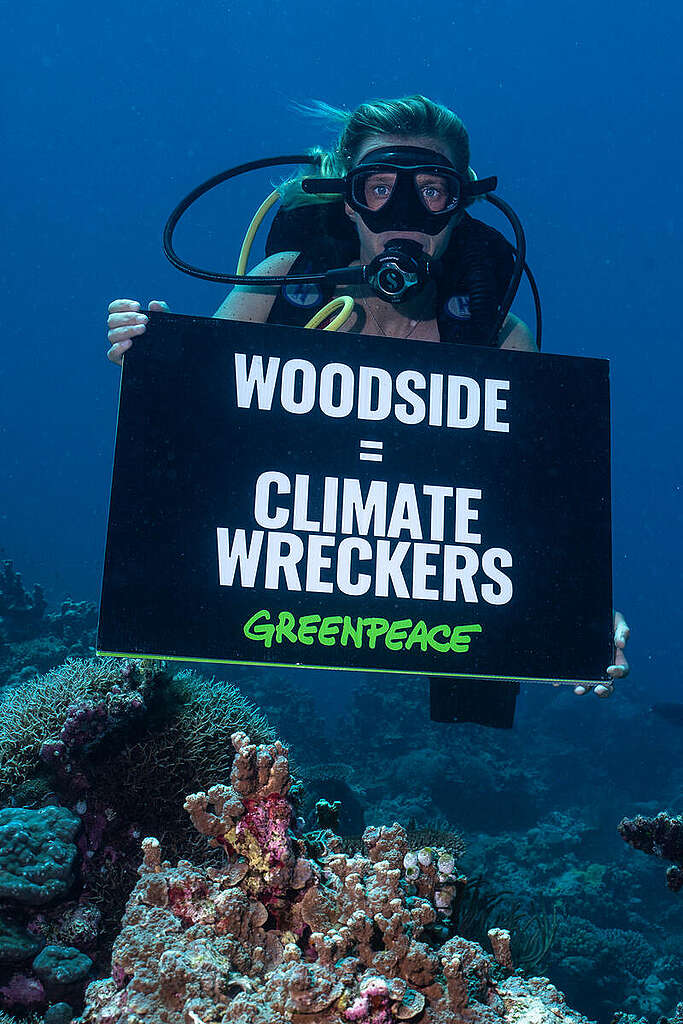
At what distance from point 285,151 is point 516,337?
11375 centimetres

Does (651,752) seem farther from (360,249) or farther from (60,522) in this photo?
(60,522)

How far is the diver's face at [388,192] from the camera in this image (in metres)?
3.46

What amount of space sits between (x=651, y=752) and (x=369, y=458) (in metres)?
18.2

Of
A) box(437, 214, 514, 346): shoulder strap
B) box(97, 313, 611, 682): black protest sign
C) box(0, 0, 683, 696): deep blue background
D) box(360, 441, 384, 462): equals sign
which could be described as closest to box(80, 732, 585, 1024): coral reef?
box(97, 313, 611, 682): black protest sign

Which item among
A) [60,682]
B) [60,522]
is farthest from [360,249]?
[60,522]

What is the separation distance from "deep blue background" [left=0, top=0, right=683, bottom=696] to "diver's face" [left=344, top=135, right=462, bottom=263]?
79029 millimetres

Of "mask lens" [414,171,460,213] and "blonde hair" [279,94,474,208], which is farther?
"blonde hair" [279,94,474,208]

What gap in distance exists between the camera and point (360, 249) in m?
3.78

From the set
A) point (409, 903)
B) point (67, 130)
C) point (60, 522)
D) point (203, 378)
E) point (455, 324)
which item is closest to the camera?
point (409, 903)

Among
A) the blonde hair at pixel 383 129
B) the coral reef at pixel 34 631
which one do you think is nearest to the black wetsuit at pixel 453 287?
the blonde hair at pixel 383 129

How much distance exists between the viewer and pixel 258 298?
12.1 ft

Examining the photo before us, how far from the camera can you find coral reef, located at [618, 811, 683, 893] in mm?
2938

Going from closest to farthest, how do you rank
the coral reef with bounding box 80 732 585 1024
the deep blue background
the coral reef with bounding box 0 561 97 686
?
the coral reef with bounding box 80 732 585 1024, the coral reef with bounding box 0 561 97 686, the deep blue background

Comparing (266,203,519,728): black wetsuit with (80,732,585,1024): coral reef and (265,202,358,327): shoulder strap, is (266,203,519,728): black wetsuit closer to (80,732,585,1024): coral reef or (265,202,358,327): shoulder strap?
(265,202,358,327): shoulder strap
